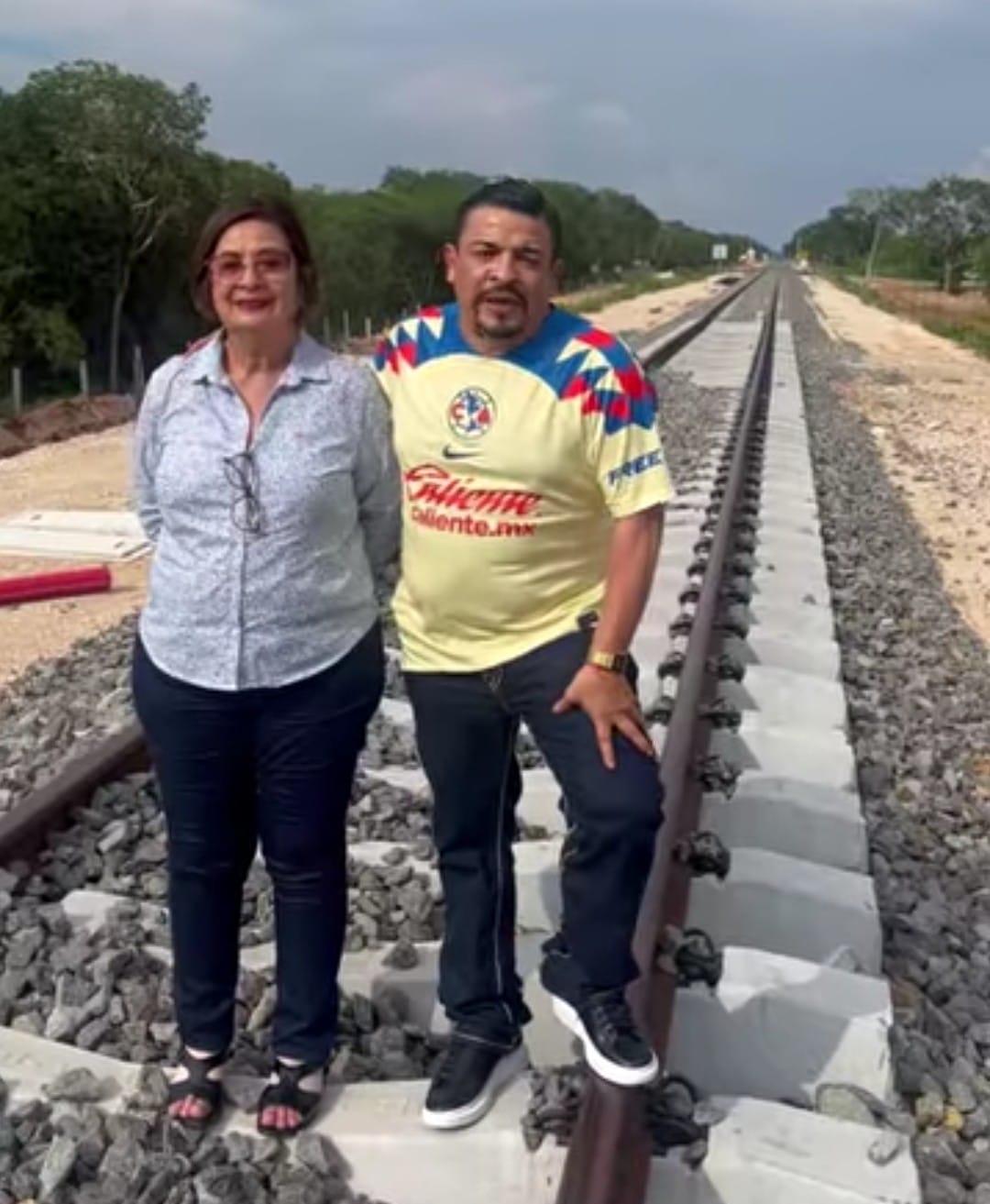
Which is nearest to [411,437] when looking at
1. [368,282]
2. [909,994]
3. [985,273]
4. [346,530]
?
[346,530]

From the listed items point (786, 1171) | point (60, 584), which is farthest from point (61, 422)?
point (786, 1171)

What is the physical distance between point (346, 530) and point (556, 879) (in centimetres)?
145

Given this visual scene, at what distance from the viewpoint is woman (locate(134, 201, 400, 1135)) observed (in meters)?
2.60

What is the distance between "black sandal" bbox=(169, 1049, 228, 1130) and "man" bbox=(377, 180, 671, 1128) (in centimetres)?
37

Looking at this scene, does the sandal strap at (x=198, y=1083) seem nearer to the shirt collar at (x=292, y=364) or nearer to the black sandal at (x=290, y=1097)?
the black sandal at (x=290, y=1097)

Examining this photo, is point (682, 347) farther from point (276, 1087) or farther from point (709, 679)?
point (276, 1087)

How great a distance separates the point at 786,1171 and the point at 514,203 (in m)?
1.61

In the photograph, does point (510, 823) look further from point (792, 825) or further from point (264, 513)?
point (792, 825)

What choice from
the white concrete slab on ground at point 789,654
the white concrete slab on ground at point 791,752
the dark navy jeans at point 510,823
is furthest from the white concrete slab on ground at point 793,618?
the dark navy jeans at point 510,823

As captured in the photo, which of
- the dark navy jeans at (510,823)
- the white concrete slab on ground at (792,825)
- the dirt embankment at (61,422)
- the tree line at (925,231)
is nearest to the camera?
the dark navy jeans at (510,823)

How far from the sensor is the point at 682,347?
29.4 m

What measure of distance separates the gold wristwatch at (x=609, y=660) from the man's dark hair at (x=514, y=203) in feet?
2.11

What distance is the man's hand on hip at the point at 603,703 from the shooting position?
2.67m

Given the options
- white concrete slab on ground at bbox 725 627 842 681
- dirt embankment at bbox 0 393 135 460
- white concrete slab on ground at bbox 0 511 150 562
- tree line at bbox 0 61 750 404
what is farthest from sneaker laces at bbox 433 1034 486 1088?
tree line at bbox 0 61 750 404
